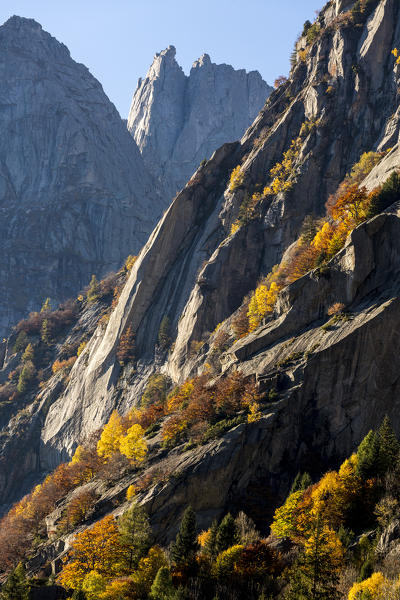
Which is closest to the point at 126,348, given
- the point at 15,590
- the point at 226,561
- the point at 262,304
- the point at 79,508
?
the point at 262,304

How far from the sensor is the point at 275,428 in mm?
57156

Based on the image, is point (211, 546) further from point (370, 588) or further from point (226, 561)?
point (370, 588)

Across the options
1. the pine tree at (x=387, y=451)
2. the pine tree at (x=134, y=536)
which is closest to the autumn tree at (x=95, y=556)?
the pine tree at (x=134, y=536)

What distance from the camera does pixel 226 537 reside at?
4284 centimetres

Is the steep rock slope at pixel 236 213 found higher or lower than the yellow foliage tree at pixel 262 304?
higher

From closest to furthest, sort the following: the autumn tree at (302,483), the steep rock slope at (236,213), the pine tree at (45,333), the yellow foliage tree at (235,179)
Result: the autumn tree at (302,483) → the steep rock slope at (236,213) → the yellow foliage tree at (235,179) → the pine tree at (45,333)

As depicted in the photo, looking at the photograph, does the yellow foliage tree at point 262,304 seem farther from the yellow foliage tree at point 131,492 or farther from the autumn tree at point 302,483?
the yellow foliage tree at point 131,492

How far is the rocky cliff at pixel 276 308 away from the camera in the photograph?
56.1 m

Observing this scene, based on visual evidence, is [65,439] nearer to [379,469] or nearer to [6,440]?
[6,440]

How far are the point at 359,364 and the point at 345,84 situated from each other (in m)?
61.6

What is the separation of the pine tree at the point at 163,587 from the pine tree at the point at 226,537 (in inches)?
238

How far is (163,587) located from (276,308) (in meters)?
39.5

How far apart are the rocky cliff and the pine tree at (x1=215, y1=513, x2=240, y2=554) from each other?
9690 millimetres

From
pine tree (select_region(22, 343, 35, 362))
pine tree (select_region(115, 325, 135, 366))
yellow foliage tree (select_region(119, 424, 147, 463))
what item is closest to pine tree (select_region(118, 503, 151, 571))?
yellow foliage tree (select_region(119, 424, 147, 463))
